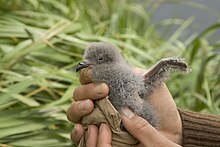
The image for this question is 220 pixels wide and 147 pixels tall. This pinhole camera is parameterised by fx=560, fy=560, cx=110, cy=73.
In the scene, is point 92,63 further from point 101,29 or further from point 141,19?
point 141,19

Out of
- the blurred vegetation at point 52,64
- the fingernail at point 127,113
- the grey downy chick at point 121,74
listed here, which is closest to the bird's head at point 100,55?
the grey downy chick at point 121,74

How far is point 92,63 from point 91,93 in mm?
69

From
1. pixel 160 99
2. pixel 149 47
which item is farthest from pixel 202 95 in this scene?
pixel 160 99

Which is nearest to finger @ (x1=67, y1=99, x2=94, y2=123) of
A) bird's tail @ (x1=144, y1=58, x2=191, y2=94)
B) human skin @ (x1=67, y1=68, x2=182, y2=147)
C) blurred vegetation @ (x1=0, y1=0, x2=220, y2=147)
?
human skin @ (x1=67, y1=68, x2=182, y2=147)

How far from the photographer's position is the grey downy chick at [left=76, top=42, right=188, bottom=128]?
3.69 ft

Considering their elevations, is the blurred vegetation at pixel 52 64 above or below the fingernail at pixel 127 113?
above

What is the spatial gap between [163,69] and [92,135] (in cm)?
21

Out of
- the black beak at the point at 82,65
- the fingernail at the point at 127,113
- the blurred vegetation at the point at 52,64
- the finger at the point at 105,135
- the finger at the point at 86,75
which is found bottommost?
the finger at the point at 105,135

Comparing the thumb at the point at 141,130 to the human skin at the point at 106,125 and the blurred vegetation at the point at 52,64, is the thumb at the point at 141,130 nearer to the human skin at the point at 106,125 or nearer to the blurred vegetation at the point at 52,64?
the human skin at the point at 106,125

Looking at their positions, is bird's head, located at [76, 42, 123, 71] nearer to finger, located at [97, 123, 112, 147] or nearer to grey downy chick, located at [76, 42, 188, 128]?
grey downy chick, located at [76, 42, 188, 128]

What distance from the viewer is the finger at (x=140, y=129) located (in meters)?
1.15

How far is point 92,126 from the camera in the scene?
1181 mm

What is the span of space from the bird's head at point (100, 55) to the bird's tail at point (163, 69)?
7 centimetres

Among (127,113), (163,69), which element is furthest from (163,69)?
(127,113)
